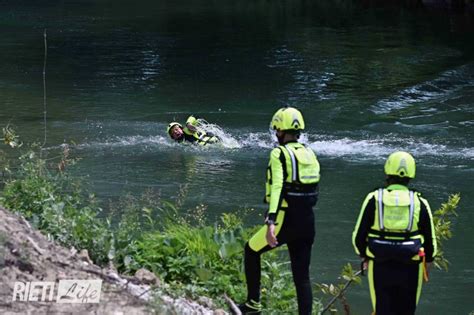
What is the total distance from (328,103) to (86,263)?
14.9m

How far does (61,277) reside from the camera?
5.86 meters

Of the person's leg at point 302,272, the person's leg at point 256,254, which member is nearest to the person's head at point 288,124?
the person's leg at point 256,254

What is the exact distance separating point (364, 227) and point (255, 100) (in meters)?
15.8

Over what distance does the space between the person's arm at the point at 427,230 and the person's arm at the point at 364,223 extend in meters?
0.33

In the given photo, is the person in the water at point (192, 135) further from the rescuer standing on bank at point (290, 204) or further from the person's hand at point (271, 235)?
the person's hand at point (271, 235)

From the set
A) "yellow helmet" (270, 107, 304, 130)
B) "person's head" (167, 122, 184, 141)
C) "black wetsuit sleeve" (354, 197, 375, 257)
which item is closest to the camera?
"black wetsuit sleeve" (354, 197, 375, 257)

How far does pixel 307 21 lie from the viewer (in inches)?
1490

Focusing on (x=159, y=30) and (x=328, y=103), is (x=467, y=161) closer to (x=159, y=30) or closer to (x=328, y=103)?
(x=328, y=103)

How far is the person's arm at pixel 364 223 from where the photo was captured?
602 cm

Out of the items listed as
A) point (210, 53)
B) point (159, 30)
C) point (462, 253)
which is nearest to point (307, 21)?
point (159, 30)

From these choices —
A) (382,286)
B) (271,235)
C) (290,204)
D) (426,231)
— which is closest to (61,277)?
(271,235)

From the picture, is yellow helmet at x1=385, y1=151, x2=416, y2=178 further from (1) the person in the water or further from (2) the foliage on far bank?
(1) the person in the water

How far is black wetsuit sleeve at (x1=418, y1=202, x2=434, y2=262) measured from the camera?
605cm

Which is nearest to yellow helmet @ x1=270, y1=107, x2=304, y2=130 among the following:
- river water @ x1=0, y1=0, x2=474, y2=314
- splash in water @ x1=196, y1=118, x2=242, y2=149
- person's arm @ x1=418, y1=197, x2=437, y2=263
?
person's arm @ x1=418, y1=197, x2=437, y2=263
